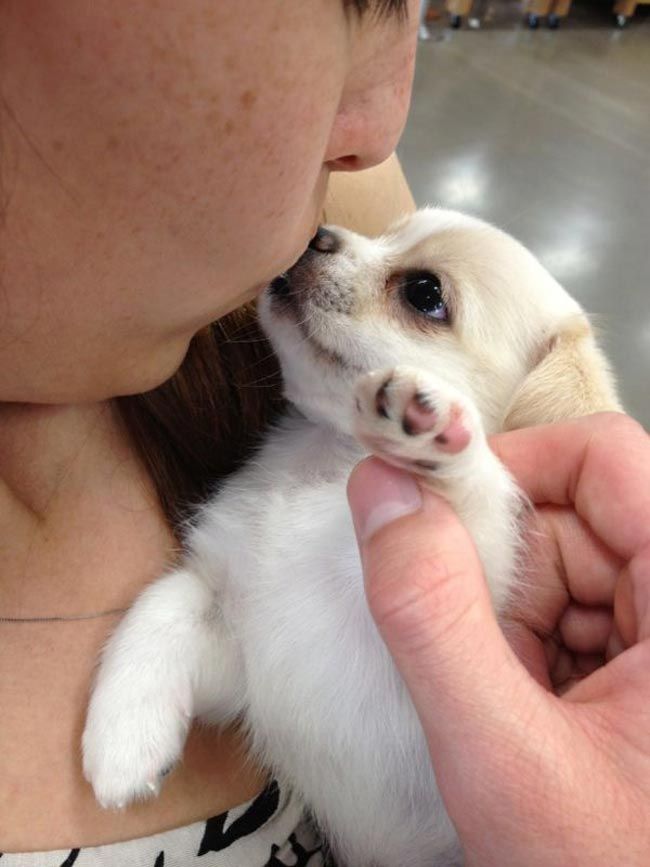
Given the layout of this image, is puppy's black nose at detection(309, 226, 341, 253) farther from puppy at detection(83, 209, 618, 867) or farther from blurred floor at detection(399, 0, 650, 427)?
blurred floor at detection(399, 0, 650, 427)

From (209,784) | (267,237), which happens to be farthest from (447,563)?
(209,784)

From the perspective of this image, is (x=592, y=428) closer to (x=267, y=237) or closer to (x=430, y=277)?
(x=430, y=277)

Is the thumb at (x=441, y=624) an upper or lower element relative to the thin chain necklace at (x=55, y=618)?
upper

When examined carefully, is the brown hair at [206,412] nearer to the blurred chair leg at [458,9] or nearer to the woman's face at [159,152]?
the woman's face at [159,152]

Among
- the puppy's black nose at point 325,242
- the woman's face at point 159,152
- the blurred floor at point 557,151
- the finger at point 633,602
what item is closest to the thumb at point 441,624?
the finger at point 633,602

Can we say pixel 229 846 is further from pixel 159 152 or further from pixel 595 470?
pixel 159 152

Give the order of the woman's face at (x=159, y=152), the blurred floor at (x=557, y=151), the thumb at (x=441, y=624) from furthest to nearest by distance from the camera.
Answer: the blurred floor at (x=557, y=151)
the thumb at (x=441, y=624)
the woman's face at (x=159, y=152)
